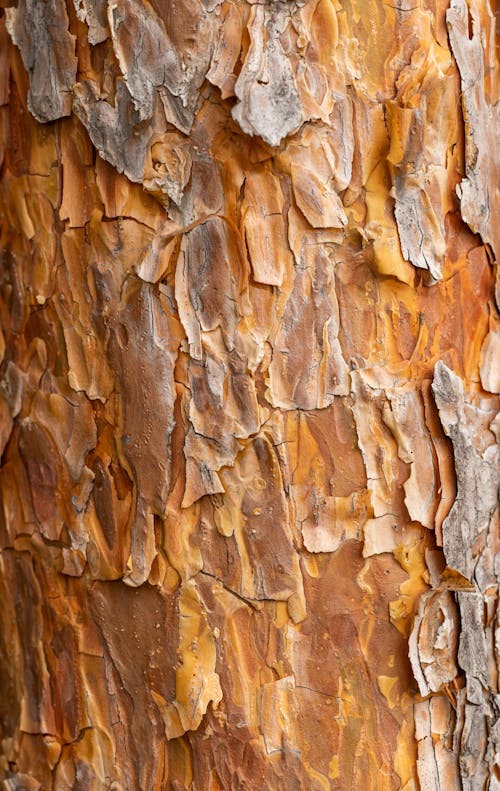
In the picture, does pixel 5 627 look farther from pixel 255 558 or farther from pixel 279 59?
pixel 279 59

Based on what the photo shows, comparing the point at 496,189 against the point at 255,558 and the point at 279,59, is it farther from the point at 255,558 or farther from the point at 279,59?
the point at 255,558

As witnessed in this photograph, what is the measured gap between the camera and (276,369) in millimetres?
615

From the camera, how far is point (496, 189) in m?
0.66

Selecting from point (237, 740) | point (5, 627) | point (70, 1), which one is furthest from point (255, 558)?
point (70, 1)

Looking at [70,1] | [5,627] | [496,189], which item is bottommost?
[5,627]

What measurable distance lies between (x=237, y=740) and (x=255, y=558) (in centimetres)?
13

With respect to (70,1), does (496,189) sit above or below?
below

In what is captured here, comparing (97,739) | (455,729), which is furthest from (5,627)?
(455,729)

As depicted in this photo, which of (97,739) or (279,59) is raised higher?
(279,59)

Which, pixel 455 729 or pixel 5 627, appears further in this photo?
pixel 5 627

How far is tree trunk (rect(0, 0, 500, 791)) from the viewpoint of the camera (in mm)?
601

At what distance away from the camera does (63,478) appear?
68 cm

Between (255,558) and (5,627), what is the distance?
0.87 feet

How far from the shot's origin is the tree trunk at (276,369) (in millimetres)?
601
